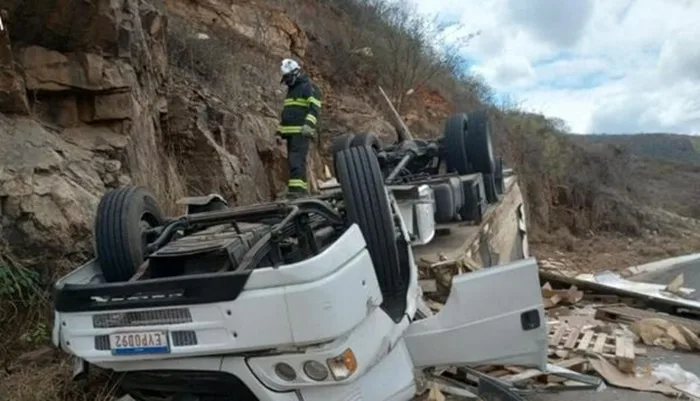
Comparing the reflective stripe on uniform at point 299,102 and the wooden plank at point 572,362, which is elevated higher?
the reflective stripe on uniform at point 299,102

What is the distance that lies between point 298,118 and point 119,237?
13.1ft

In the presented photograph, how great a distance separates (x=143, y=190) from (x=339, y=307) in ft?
6.13

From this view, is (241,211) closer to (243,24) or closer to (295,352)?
(295,352)

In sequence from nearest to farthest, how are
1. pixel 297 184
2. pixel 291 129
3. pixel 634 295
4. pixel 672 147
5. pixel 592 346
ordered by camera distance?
pixel 592 346 < pixel 297 184 < pixel 291 129 < pixel 634 295 < pixel 672 147

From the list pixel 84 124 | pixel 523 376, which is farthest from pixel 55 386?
pixel 523 376

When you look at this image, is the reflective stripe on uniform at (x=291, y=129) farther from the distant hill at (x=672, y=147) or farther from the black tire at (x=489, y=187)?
the distant hill at (x=672, y=147)

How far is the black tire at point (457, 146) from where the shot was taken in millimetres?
6867

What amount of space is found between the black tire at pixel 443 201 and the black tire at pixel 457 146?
125 cm

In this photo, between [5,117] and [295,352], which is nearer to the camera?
[295,352]

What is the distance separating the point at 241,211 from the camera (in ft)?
12.2

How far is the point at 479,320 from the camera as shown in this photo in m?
3.55

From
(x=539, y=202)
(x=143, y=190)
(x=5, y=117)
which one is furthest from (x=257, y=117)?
(x=539, y=202)

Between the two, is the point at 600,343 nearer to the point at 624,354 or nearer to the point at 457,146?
the point at 624,354

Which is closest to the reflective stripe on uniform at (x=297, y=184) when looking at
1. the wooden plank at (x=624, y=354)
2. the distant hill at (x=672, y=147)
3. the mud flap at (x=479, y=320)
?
the wooden plank at (x=624, y=354)
